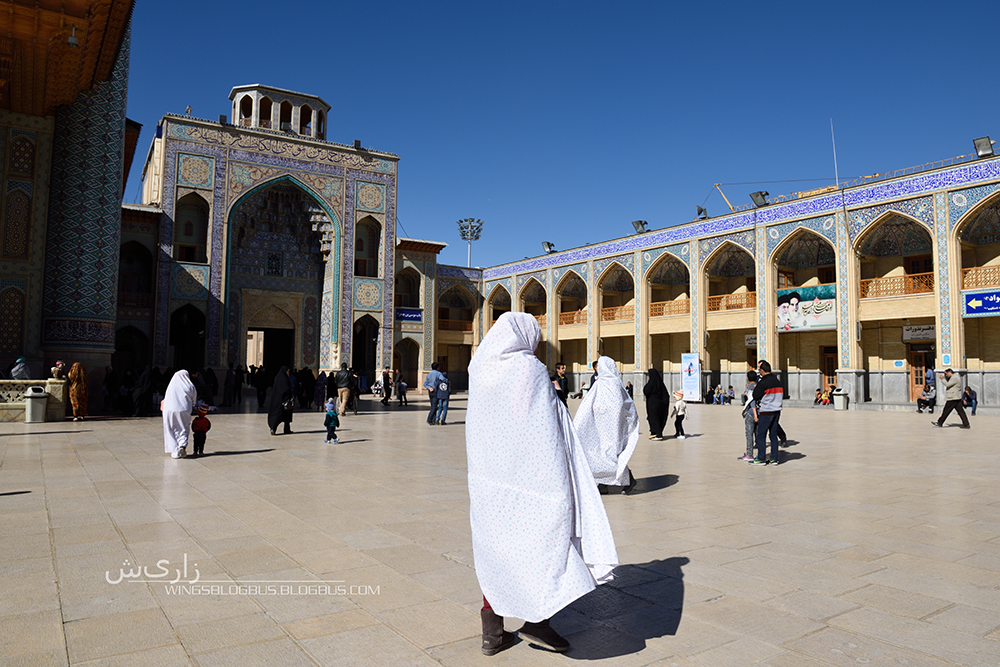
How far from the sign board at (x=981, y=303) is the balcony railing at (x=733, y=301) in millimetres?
6296

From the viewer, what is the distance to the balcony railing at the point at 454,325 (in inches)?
1262

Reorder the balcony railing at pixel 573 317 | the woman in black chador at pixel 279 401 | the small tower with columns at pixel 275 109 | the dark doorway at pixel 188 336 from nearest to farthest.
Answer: the woman in black chador at pixel 279 401, the dark doorway at pixel 188 336, the small tower with columns at pixel 275 109, the balcony railing at pixel 573 317

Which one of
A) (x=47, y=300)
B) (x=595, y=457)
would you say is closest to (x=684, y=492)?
(x=595, y=457)

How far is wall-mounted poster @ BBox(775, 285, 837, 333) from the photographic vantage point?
20688mm

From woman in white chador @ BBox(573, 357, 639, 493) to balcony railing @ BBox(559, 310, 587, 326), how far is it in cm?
2340

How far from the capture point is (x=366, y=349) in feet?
88.1

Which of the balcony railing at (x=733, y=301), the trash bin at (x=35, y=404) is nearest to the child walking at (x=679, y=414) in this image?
the trash bin at (x=35, y=404)

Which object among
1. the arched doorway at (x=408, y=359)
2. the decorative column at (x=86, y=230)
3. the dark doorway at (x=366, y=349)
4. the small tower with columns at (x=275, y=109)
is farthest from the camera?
the arched doorway at (x=408, y=359)

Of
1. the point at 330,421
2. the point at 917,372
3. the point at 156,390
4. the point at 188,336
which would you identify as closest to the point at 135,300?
the point at 188,336

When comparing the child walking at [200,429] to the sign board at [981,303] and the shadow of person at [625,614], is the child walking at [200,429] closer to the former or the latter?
the shadow of person at [625,614]

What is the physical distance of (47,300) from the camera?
13.3 metres

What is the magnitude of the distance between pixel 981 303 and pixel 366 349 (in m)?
20.0

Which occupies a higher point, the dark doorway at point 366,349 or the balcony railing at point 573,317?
the balcony railing at point 573,317

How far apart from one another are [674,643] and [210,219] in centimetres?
2305
